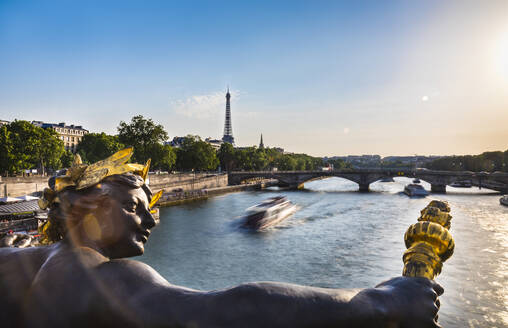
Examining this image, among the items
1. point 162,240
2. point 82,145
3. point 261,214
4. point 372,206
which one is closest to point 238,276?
point 162,240

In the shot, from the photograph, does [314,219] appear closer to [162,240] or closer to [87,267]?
[162,240]

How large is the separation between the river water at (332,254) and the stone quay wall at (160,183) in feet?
14.9

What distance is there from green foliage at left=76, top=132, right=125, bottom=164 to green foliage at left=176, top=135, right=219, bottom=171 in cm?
1190

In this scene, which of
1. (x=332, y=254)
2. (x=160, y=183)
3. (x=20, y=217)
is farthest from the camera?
(x=160, y=183)

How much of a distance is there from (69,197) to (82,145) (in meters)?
58.5

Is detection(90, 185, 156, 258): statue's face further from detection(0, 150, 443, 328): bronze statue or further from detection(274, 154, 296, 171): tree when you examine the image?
detection(274, 154, 296, 171): tree

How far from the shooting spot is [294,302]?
39.8 inches

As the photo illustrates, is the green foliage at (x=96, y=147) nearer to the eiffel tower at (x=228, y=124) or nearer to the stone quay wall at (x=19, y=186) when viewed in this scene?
the stone quay wall at (x=19, y=186)

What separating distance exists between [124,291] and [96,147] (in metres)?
56.6

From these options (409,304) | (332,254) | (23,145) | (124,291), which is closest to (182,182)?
(23,145)

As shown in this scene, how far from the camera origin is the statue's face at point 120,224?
149 cm

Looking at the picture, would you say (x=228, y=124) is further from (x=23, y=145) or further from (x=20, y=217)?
(x=20, y=217)

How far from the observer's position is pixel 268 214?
2819 cm

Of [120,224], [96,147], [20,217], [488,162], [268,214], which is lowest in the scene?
[268,214]
